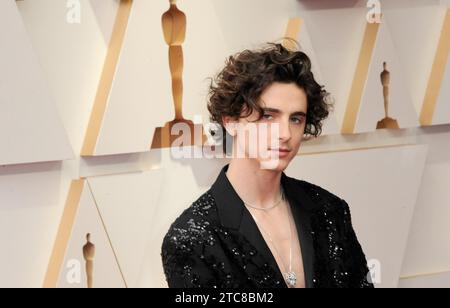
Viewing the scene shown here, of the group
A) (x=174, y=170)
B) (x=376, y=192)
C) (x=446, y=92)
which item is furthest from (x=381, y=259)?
(x=174, y=170)

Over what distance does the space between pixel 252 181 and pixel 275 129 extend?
104mm

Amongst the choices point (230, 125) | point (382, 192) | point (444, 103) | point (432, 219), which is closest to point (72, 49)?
point (230, 125)

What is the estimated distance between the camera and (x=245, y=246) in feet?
5.06

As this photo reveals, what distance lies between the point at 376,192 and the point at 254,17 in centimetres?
67

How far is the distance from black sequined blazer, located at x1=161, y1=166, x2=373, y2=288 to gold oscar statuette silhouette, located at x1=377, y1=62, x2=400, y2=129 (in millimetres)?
970

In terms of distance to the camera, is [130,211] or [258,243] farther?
[130,211]

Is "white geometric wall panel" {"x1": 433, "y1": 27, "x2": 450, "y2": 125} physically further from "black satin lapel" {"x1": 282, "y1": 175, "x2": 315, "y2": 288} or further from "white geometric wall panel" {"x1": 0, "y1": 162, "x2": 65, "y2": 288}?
"white geometric wall panel" {"x1": 0, "y1": 162, "x2": 65, "y2": 288}

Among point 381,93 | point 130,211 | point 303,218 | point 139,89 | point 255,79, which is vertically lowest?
point 303,218

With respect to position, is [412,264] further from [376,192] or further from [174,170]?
[174,170]

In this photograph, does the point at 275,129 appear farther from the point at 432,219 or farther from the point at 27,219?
the point at 432,219

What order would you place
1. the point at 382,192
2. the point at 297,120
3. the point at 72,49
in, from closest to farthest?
the point at 297,120 → the point at 72,49 → the point at 382,192

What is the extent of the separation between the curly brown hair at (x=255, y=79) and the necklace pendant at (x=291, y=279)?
0.98 ft

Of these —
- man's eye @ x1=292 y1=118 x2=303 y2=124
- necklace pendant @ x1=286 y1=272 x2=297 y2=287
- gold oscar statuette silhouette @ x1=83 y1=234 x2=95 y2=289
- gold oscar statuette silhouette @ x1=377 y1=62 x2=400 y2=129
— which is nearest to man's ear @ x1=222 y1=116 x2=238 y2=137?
man's eye @ x1=292 y1=118 x2=303 y2=124

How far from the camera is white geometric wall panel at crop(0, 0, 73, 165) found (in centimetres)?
A: 191
